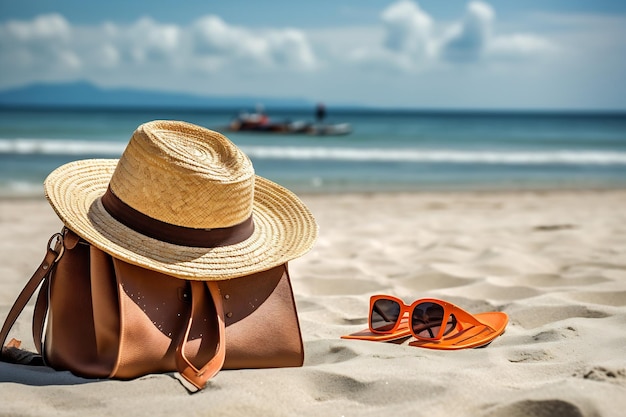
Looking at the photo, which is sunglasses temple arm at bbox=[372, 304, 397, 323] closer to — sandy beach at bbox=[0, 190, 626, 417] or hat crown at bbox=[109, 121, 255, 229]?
sandy beach at bbox=[0, 190, 626, 417]

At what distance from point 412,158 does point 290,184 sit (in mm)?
6538

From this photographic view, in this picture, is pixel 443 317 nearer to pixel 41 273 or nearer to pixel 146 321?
pixel 146 321

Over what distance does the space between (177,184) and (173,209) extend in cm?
8

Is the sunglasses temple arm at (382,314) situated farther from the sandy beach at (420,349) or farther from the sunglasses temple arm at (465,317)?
the sunglasses temple arm at (465,317)

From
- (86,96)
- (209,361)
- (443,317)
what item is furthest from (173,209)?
(86,96)

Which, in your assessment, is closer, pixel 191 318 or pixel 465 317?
pixel 191 318

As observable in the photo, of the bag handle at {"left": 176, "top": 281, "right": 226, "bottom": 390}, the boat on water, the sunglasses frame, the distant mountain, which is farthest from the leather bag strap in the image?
the distant mountain

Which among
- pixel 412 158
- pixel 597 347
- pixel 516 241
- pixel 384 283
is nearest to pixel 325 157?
pixel 412 158

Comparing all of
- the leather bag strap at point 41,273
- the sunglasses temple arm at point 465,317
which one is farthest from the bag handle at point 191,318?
the sunglasses temple arm at point 465,317

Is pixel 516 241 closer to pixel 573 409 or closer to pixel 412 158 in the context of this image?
pixel 573 409

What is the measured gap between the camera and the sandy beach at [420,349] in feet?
5.58

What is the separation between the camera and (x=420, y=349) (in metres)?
2.30

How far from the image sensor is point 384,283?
330 cm

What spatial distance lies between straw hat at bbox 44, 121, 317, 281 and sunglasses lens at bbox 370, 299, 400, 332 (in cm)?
42
